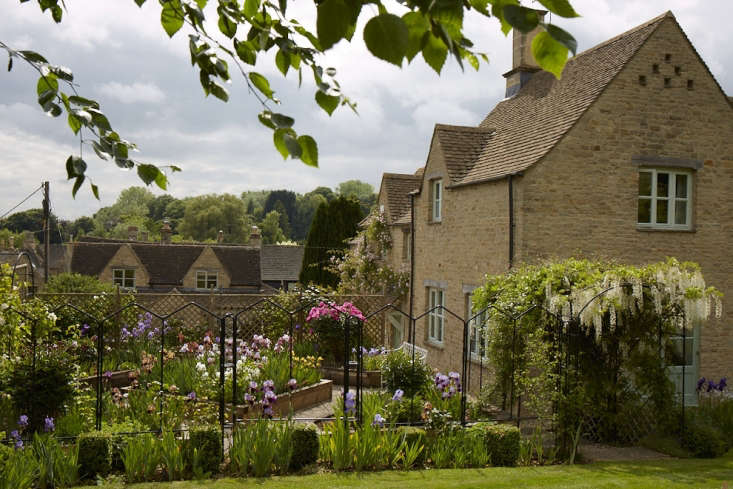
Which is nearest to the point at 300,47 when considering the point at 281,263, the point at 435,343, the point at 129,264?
the point at 435,343

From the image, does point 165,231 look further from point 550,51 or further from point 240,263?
point 550,51

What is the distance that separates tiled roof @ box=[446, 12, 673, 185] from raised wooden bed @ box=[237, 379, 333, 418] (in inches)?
236

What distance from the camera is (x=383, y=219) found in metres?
22.6

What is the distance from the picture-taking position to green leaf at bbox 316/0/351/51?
5.45 ft

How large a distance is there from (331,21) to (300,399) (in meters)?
11.3

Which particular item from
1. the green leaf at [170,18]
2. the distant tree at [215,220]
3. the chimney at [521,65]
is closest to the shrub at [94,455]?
the green leaf at [170,18]

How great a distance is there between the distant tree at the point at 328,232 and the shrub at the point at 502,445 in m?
22.2

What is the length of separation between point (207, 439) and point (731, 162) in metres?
13.1

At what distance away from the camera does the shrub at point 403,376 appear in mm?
11336

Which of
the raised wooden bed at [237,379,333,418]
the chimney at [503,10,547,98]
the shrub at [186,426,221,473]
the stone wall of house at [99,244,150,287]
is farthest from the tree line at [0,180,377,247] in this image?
the shrub at [186,426,221,473]

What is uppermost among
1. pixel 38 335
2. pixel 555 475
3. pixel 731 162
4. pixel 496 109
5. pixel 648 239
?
pixel 496 109

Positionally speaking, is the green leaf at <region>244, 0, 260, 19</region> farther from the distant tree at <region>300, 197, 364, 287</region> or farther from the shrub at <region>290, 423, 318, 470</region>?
the distant tree at <region>300, 197, 364, 287</region>

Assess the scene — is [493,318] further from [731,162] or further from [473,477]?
[731,162]

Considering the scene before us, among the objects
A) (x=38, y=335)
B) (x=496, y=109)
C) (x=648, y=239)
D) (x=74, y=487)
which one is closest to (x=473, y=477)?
(x=74, y=487)
